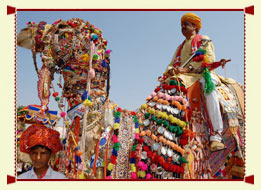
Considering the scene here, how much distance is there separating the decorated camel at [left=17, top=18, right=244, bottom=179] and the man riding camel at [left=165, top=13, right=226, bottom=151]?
18cm

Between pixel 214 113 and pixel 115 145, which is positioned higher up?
pixel 214 113

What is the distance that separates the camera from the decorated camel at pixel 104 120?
2.96 metres

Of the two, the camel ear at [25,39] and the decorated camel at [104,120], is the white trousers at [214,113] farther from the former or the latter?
the camel ear at [25,39]

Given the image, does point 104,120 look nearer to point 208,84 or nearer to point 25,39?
point 25,39

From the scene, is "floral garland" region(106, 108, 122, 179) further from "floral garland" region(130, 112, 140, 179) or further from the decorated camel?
"floral garland" region(130, 112, 140, 179)

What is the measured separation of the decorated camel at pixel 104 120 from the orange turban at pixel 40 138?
0.12 meters

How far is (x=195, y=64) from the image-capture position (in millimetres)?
3998

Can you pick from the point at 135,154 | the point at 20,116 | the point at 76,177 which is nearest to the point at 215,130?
the point at 135,154

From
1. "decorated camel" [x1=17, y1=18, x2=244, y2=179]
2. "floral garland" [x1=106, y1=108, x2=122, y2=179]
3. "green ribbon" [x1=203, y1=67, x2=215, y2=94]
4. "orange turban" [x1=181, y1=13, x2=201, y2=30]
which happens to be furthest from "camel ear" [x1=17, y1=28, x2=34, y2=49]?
"orange turban" [x1=181, y1=13, x2=201, y2=30]

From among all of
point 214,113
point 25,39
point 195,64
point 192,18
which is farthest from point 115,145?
point 192,18

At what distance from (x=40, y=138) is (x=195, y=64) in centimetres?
262

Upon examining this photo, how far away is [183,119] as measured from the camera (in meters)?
3.39

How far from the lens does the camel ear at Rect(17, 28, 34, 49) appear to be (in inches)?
127

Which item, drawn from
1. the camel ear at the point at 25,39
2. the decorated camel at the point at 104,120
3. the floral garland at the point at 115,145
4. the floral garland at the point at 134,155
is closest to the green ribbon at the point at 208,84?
the decorated camel at the point at 104,120
